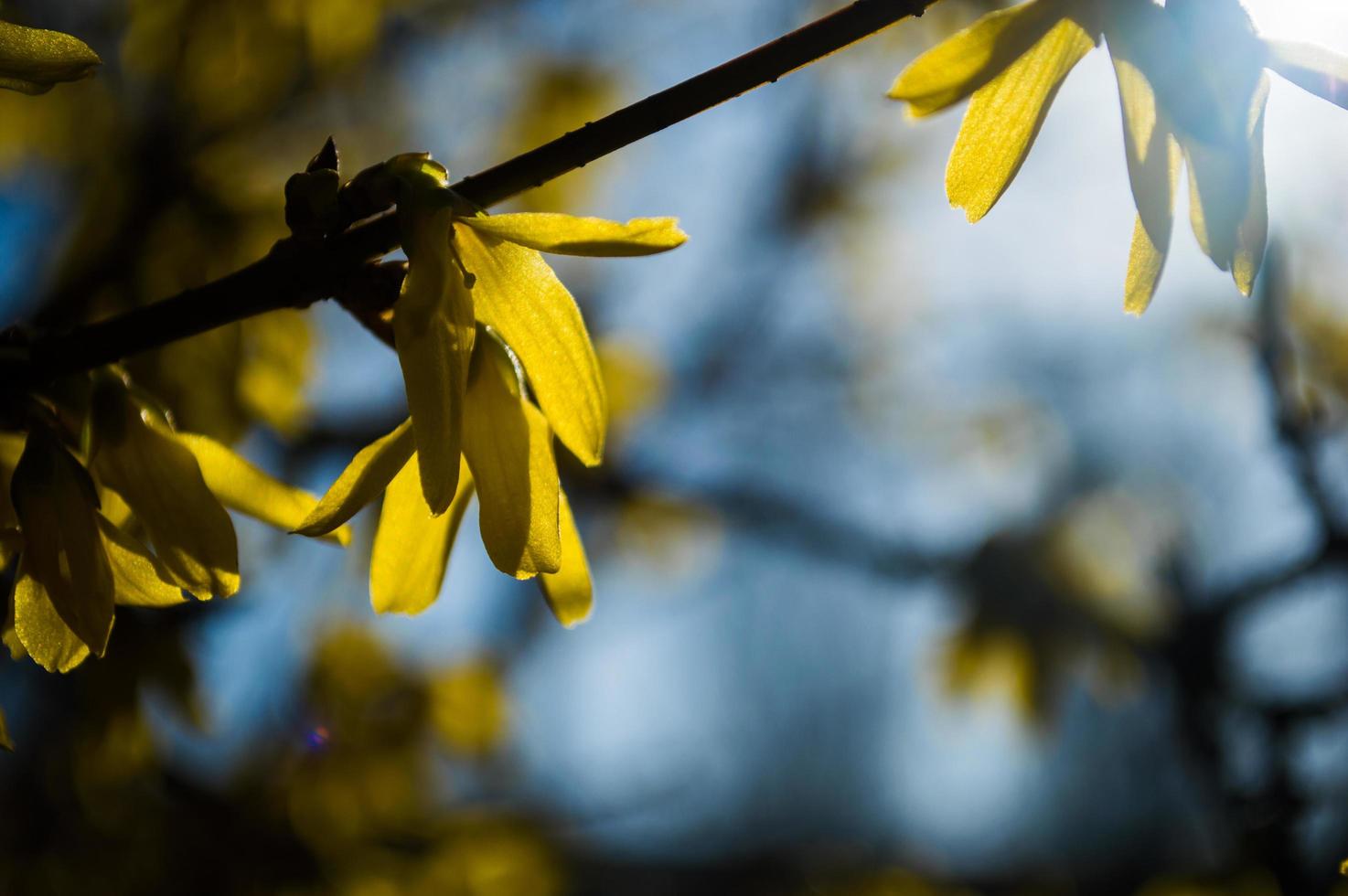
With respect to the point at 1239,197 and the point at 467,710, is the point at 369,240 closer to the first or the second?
the point at 1239,197

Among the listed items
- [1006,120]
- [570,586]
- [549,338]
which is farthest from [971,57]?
[570,586]

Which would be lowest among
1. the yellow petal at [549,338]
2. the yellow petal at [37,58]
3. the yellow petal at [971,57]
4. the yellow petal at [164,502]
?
the yellow petal at [164,502]

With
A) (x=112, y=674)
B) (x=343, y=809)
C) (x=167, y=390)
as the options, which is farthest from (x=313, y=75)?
(x=343, y=809)

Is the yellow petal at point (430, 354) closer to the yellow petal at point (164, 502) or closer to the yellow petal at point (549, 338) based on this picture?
the yellow petal at point (549, 338)

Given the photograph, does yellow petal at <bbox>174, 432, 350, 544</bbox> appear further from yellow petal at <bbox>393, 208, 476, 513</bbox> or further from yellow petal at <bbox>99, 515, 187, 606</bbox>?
yellow petal at <bbox>393, 208, 476, 513</bbox>

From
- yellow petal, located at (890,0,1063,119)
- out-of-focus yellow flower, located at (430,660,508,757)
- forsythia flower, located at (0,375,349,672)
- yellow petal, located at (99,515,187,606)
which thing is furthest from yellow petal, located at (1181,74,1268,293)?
out-of-focus yellow flower, located at (430,660,508,757)

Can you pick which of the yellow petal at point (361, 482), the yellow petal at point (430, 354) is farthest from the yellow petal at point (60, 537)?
the yellow petal at point (430, 354)
